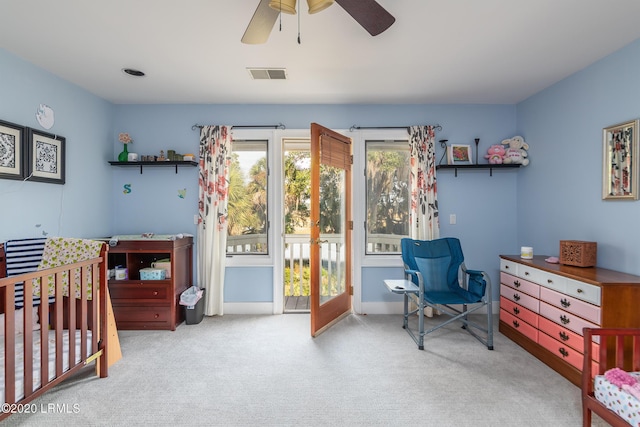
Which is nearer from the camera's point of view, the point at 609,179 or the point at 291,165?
the point at 609,179

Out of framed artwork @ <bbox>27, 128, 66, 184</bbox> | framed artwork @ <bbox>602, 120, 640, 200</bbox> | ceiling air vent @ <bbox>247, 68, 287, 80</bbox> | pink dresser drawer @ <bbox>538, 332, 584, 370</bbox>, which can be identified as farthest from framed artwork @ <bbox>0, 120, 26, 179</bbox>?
framed artwork @ <bbox>602, 120, 640, 200</bbox>

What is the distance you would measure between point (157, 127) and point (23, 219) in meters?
1.65

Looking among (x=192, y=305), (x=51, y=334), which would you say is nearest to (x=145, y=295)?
(x=192, y=305)

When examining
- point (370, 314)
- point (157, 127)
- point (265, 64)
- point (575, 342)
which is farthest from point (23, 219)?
point (575, 342)

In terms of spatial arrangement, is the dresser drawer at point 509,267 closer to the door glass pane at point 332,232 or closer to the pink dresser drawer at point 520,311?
the pink dresser drawer at point 520,311

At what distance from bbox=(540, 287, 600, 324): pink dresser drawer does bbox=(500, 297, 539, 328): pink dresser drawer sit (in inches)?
8.8

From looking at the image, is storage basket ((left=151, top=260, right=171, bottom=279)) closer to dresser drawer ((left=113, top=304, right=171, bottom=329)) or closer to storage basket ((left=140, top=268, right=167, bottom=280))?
storage basket ((left=140, top=268, right=167, bottom=280))

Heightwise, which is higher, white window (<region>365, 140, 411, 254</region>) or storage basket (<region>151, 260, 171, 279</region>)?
white window (<region>365, 140, 411, 254</region>)

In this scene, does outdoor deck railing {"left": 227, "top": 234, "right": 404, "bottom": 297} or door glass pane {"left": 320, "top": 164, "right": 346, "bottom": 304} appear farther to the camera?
outdoor deck railing {"left": 227, "top": 234, "right": 404, "bottom": 297}

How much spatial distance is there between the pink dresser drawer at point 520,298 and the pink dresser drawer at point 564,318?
0.08m

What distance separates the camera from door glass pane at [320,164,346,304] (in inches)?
129

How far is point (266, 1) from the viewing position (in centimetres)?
150

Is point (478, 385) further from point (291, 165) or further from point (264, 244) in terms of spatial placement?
point (291, 165)

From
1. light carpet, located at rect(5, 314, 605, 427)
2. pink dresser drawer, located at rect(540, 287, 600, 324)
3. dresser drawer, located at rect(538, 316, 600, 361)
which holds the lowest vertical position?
light carpet, located at rect(5, 314, 605, 427)
